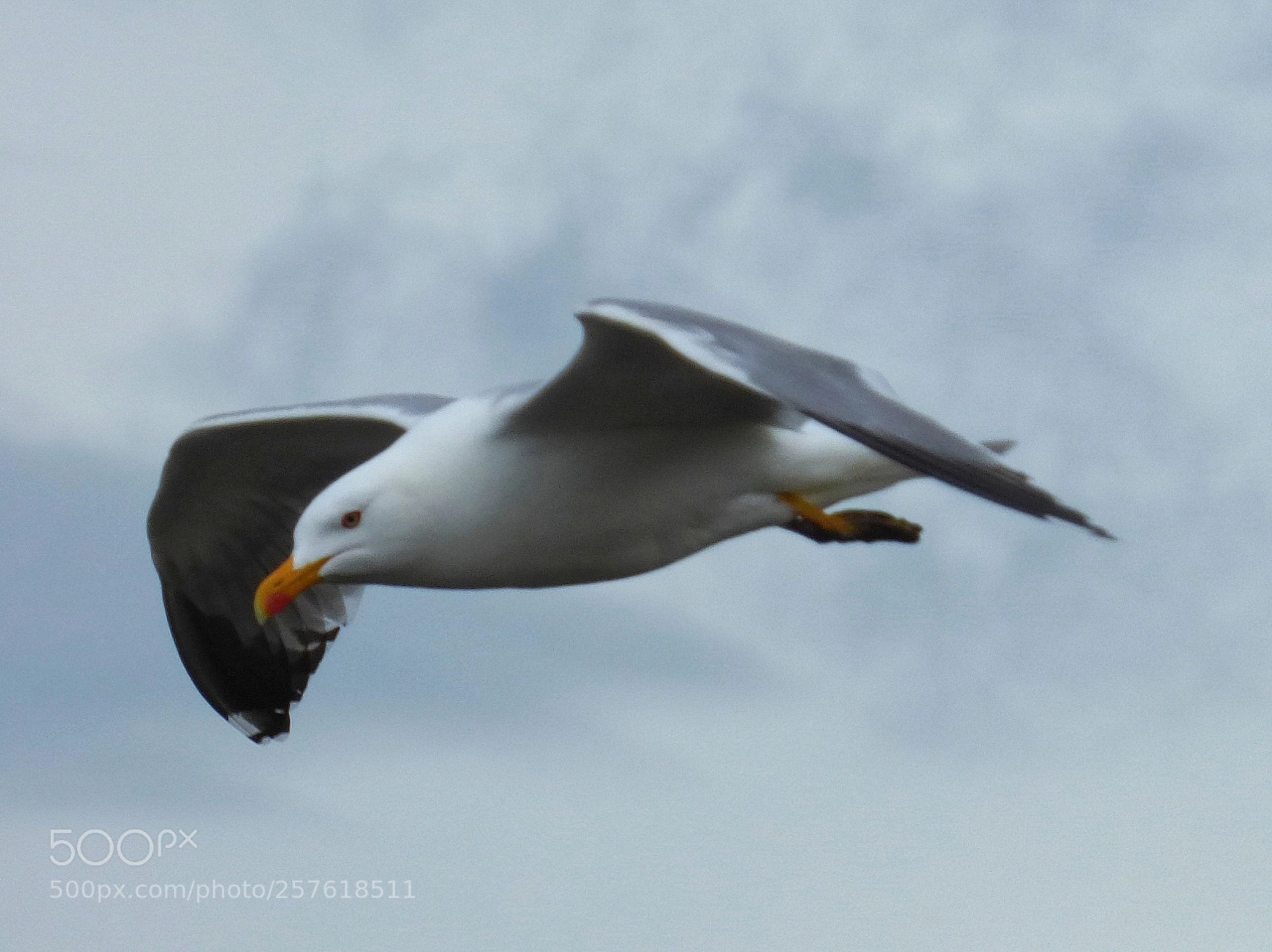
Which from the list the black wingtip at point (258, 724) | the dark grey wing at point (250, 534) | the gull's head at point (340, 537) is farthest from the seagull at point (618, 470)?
the black wingtip at point (258, 724)

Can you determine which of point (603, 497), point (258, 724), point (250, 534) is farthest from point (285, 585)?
point (258, 724)

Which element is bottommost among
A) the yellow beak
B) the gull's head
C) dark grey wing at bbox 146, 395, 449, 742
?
the yellow beak

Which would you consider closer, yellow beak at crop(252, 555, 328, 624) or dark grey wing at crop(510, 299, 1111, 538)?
dark grey wing at crop(510, 299, 1111, 538)

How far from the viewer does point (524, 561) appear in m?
7.23

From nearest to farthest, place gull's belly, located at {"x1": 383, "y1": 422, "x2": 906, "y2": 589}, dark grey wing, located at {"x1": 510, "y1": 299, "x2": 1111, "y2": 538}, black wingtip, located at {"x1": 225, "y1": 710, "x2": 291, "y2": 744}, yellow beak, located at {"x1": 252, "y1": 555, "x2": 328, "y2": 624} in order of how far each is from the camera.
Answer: dark grey wing, located at {"x1": 510, "y1": 299, "x2": 1111, "y2": 538} → gull's belly, located at {"x1": 383, "y1": 422, "x2": 906, "y2": 589} → yellow beak, located at {"x1": 252, "y1": 555, "x2": 328, "y2": 624} → black wingtip, located at {"x1": 225, "y1": 710, "x2": 291, "y2": 744}

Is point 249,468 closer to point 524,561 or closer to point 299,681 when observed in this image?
point 299,681

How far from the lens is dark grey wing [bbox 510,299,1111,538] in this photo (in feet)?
19.7

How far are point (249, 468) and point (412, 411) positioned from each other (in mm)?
1332

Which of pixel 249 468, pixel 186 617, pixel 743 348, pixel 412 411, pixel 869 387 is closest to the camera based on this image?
pixel 743 348

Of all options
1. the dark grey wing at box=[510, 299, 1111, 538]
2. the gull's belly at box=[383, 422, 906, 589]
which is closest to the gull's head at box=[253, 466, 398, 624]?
the gull's belly at box=[383, 422, 906, 589]

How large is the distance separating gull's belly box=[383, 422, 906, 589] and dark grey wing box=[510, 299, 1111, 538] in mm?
129

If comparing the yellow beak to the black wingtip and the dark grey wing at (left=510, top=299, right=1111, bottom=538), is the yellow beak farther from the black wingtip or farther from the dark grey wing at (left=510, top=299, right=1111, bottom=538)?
the black wingtip

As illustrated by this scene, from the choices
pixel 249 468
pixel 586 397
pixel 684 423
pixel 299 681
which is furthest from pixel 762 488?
pixel 299 681

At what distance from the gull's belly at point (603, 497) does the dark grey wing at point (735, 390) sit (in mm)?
129
